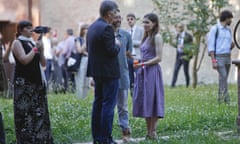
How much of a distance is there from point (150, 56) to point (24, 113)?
6.52 ft

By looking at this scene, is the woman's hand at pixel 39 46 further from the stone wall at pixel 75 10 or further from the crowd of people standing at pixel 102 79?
the stone wall at pixel 75 10

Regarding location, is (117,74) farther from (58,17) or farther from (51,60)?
(58,17)

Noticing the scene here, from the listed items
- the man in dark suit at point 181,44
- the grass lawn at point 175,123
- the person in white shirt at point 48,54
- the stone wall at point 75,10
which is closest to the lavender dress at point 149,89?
the grass lawn at point 175,123

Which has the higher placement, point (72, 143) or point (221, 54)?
point (221, 54)

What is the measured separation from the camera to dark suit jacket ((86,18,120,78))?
8.44 m

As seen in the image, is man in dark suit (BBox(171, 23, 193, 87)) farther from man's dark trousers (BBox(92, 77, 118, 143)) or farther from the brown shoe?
man's dark trousers (BBox(92, 77, 118, 143))

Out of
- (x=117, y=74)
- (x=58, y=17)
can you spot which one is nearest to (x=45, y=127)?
(x=117, y=74)

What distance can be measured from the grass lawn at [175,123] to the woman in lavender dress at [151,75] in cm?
45

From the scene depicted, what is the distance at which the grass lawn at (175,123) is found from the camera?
9.50 meters

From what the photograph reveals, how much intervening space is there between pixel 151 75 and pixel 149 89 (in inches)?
7.9

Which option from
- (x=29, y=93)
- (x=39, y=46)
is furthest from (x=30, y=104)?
(x=39, y=46)

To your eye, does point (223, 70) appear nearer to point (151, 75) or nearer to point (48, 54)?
point (151, 75)

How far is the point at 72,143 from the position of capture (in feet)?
31.1

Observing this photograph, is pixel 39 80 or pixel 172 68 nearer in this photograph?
pixel 39 80
